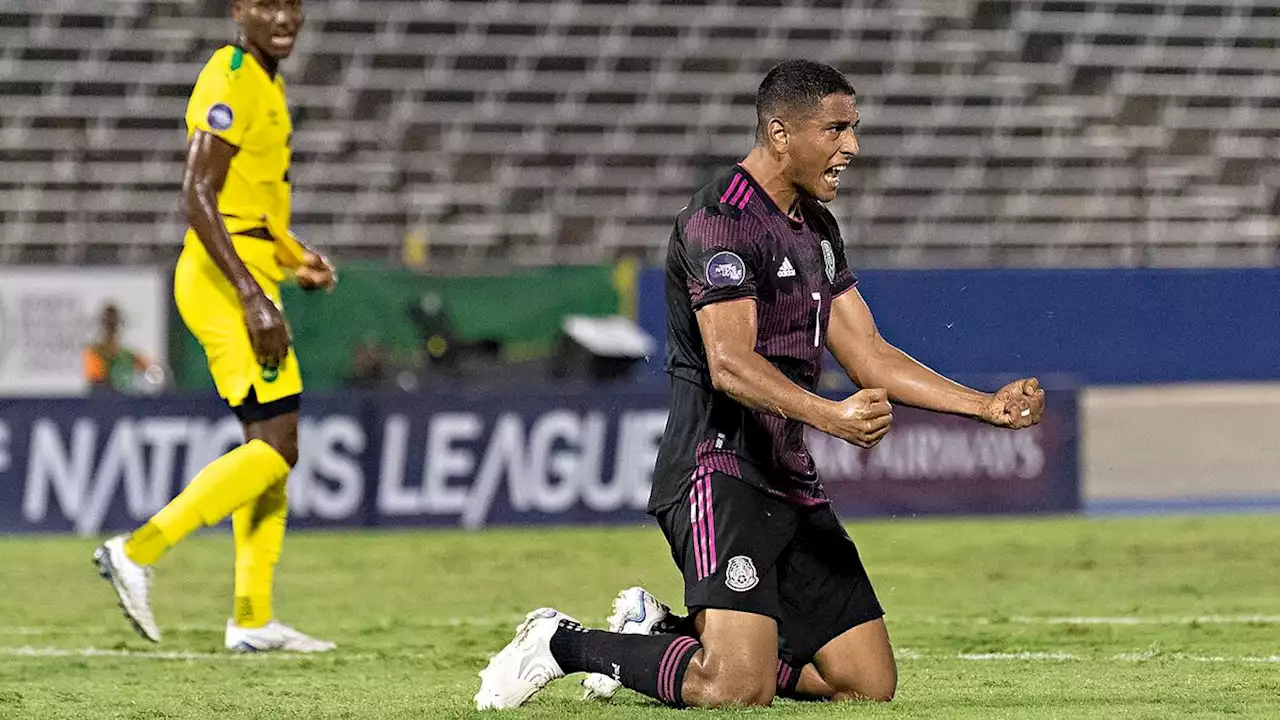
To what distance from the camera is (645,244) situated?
19266 millimetres

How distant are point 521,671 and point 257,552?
7.16ft

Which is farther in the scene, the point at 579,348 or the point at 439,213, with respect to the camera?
the point at 439,213

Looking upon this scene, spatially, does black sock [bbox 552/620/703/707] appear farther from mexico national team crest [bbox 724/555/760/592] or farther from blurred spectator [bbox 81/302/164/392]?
blurred spectator [bbox 81/302/164/392]

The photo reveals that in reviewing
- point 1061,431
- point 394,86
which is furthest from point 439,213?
point 1061,431

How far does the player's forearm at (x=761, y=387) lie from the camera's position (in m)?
5.12

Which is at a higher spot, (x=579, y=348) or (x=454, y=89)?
(x=454, y=89)

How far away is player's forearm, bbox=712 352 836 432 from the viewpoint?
16.8ft

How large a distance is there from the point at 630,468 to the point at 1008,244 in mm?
7819

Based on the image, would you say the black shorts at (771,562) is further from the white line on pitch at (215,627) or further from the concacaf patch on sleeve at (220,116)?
the white line on pitch at (215,627)

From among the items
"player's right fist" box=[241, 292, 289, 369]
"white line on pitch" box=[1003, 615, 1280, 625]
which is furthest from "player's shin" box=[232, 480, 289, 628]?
"white line on pitch" box=[1003, 615, 1280, 625]

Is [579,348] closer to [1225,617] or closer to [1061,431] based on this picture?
[1061,431]

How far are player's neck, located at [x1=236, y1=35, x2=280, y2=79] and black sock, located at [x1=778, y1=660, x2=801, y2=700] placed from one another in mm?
3107

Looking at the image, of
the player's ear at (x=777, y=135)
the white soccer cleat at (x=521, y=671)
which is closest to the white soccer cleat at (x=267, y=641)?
the white soccer cleat at (x=521, y=671)

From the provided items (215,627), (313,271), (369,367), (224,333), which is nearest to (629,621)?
(224,333)
